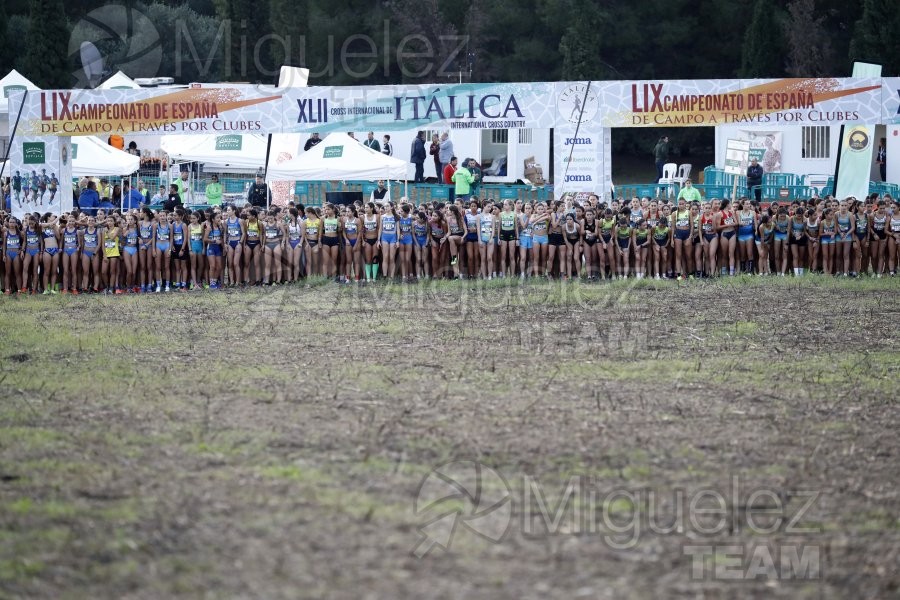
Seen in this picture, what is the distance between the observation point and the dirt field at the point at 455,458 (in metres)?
6.67

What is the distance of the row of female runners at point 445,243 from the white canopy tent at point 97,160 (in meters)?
9.35

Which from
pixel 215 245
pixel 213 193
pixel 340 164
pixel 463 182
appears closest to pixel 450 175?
pixel 463 182

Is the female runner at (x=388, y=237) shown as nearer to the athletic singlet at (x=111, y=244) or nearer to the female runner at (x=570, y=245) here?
the female runner at (x=570, y=245)

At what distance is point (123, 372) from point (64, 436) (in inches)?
117

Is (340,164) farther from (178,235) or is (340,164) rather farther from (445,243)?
(178,235)

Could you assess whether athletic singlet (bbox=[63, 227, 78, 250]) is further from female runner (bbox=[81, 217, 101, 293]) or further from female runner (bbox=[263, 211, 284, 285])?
female runner (bbox=[263, 211, 284, 285])

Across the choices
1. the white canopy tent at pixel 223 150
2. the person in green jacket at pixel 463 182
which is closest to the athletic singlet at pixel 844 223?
the person in green jacket at pixel 463 182

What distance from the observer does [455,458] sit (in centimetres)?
896

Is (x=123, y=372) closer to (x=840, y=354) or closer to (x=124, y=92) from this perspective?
(x=840, y=354)

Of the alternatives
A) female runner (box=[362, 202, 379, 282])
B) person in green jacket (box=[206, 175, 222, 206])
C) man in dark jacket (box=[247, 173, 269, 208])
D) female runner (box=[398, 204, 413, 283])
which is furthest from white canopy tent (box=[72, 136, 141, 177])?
female runner (box=[398, 204, 413, 283])

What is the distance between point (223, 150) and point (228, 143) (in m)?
0.24

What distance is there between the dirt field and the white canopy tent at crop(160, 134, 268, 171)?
16705 millimetres

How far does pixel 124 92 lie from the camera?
2491 centimetres
